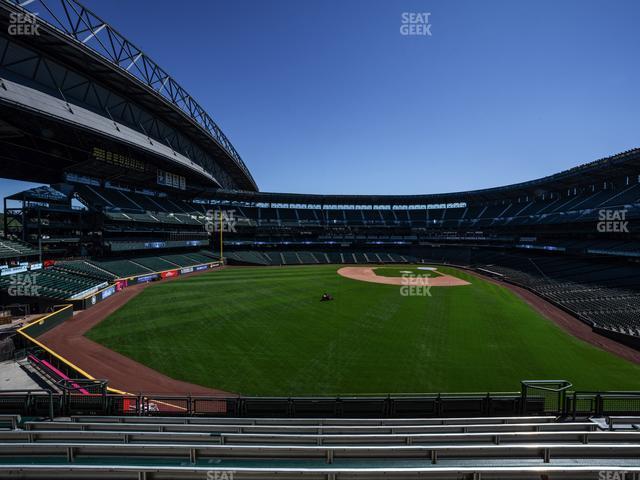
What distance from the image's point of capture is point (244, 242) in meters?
78.8

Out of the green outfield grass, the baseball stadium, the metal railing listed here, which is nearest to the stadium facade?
the baseball stadium

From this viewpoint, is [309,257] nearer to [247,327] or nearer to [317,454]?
[247,327]

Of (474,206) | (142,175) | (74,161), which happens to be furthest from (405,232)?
(74,161)

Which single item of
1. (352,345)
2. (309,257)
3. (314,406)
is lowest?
(352,345)

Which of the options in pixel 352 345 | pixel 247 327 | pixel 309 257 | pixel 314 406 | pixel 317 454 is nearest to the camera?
pixel 317 454

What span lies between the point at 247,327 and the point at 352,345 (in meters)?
8.64

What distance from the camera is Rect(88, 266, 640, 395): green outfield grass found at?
49.2 ft

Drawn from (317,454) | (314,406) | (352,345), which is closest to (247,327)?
(352,345)

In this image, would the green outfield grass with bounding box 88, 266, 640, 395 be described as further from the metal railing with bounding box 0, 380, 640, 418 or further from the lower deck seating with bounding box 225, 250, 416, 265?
the lower deck seating with bounding box 225, 250, 416, 265

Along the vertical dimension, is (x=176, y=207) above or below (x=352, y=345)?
above

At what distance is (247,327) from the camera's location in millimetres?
22688

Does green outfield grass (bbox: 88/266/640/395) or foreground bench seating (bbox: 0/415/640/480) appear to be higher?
foreground bench seating (bbox: 0/415/640/480)

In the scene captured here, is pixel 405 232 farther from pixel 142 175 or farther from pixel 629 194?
pixel 142 175

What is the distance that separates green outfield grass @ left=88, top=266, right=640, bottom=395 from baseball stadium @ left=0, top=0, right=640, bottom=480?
192 millimetres
